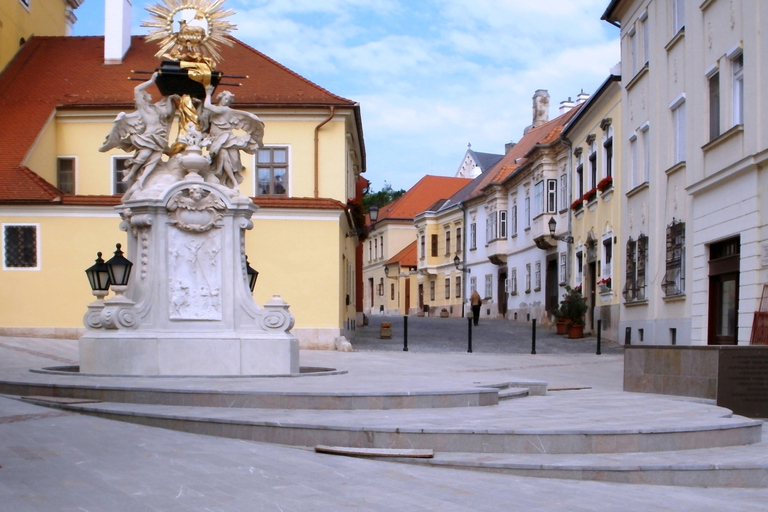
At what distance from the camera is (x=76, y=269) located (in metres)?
24.2

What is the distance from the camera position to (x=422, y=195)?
74000 mm

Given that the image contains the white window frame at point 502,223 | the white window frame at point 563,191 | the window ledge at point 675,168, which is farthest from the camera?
the white window frame at point 502,223

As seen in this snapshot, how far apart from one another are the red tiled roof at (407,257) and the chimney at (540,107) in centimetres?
1539

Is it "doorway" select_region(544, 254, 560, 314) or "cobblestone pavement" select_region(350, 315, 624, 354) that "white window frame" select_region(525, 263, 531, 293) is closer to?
"doorway" select_region(544, 254, 560, 314)

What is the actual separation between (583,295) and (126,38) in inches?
703

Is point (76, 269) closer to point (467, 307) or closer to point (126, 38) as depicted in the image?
point (126, 38)

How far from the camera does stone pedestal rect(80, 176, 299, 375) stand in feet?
40.2

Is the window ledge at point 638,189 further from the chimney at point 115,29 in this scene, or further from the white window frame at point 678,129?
the chimney at point 115,29

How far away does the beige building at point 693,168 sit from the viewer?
15969 millimetres

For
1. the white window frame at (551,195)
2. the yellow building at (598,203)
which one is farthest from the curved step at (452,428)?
the white window frame at (551,195)

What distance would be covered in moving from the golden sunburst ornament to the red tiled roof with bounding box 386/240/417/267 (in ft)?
177

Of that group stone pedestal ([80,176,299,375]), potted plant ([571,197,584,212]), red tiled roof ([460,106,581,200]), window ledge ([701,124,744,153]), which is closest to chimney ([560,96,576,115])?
red tiled roof ([460,106,581,200])

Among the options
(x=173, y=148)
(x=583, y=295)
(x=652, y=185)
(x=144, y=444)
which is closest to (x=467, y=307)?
(x=583, y=295)

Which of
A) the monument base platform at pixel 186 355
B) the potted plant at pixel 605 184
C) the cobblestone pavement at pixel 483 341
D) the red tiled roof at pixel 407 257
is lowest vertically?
the cobblestone pavement at pixel 483 341
